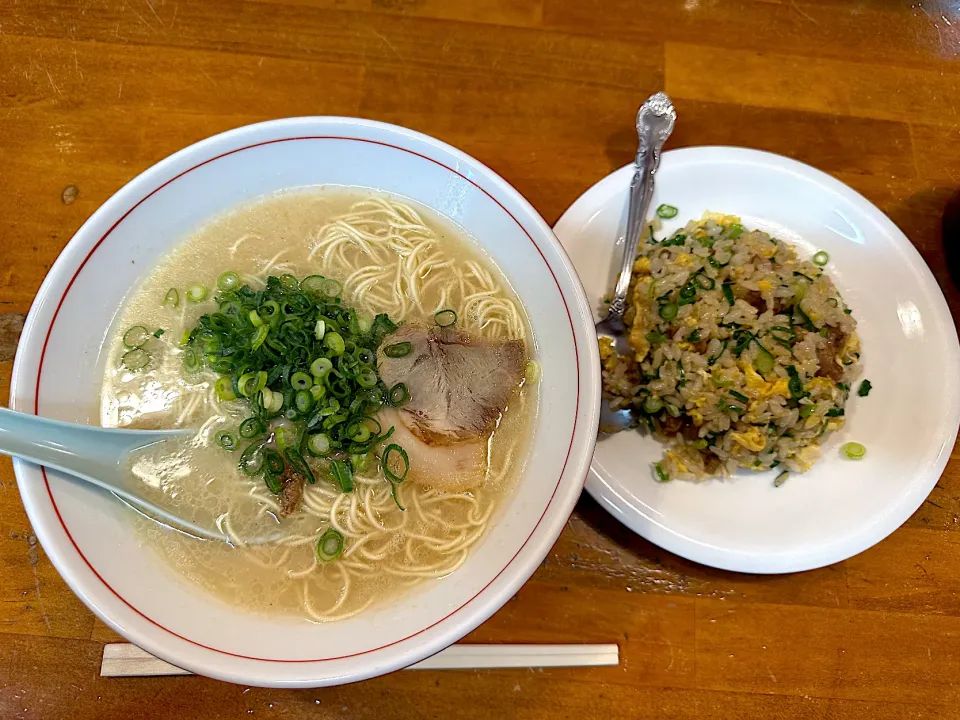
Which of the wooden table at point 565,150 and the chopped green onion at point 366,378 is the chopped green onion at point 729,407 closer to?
the wooden table at point 565,150

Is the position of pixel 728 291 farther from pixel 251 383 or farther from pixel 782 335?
pixel 251 383

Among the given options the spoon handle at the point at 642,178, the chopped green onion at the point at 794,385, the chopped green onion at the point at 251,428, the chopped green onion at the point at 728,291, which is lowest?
the chopped green onion at the point at 251,428

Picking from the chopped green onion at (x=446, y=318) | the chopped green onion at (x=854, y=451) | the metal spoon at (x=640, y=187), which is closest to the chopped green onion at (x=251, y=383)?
the chopped green onion at (x=446, y=318)

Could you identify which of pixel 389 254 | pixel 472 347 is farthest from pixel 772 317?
pixel 389 254

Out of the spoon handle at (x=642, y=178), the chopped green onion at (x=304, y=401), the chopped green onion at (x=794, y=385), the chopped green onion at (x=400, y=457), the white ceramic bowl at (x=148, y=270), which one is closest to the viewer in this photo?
the white ceramic bowl at (x=148, y=270)

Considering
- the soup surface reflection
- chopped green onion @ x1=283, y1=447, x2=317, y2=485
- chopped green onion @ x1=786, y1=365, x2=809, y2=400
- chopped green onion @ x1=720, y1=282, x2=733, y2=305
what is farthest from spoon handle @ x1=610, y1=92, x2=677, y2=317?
chopped green onion @ x1=283, y1=447, x2=317, y2=485

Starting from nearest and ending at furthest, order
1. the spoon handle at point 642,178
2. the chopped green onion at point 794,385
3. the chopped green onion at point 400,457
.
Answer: the chopped green onion at point 400,457 → the chopped green onion at point 794,385 → the spoon handle at point 642,178

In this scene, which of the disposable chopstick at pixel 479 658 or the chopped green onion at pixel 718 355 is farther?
the chopped green onion at pixel 718 355

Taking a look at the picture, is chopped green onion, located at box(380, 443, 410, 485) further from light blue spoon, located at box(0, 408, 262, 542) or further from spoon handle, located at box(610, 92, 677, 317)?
spoon handle, located at box(610, 92, 677, 317)
